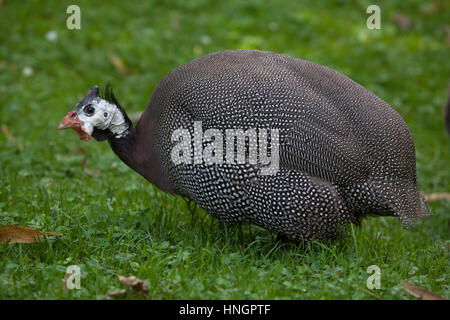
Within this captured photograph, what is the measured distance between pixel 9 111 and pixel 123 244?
314 cm

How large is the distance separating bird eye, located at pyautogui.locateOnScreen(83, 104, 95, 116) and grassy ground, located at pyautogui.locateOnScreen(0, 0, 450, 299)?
2.16ft

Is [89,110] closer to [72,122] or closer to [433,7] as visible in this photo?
[72,122]

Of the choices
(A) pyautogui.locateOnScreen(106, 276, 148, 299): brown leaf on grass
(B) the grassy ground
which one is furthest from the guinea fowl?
(A) pyautogui.locateOnScreen(106, 276, 148, 299): brown leaf on grass

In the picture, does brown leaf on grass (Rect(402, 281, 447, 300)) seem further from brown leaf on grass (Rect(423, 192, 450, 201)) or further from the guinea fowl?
brown leaf on grass (Rect(423, 192, 450, 201))

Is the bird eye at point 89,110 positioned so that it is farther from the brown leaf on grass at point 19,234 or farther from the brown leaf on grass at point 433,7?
the brown leaf on grass at point 433,7

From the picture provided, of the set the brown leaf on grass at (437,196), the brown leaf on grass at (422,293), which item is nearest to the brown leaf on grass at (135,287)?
the brown leaf on grass at (422,293)

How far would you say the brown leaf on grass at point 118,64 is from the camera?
711 centimetres

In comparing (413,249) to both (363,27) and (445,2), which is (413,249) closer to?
(363,27)

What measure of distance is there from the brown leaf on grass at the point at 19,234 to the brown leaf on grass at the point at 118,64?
3.77m

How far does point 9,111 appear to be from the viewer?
20.5 ft

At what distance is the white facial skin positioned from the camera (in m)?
4.07

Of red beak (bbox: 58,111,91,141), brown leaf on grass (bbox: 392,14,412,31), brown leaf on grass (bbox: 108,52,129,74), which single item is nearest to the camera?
red beak (bbox: 58,111,91,141)

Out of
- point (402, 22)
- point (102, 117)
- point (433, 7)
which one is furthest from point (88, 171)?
point (433, 7)
